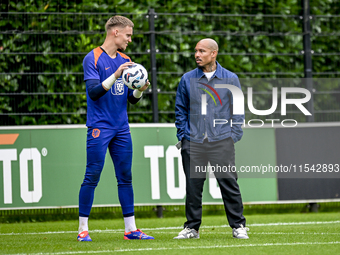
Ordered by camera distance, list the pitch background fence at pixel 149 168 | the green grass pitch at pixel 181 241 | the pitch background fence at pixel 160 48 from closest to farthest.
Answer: the green grass pitch at pixel 181 241
the pitch background fence at pixel 149 168
the pitch background fence at pixel 160 48

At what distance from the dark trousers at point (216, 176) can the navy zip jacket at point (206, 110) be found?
80 millimetres

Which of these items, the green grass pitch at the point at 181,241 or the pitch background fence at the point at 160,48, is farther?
the pitch background fence at the point at 160,48

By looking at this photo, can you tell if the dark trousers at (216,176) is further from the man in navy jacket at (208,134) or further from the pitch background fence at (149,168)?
the pitch background fence at (149,168)

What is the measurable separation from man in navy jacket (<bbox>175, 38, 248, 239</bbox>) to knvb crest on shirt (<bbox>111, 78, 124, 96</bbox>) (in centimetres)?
58

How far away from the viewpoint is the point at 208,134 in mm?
5684

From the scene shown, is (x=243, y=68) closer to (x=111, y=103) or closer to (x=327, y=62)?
(x=327, y=62)

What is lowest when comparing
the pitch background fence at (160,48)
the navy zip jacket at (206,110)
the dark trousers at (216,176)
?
the dark trousers at (216,176)

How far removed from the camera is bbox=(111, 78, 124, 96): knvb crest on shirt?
222 inches

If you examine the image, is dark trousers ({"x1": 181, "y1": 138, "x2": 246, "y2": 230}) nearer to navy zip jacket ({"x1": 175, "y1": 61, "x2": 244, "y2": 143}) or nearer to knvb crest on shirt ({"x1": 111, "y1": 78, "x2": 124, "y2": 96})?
navy zip jacket ({"x1": 175, "y1": 61, "x2": 244, "y2": 143})

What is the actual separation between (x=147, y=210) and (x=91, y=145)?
3331mm

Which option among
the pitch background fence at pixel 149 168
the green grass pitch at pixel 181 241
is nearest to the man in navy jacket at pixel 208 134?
the green grass pitch at pixel 181 241

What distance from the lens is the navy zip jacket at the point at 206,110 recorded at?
18.5ft

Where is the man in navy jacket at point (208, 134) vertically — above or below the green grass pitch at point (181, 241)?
above

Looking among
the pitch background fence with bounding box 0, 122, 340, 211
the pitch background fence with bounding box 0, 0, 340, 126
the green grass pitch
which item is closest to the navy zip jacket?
the green grass pitch
